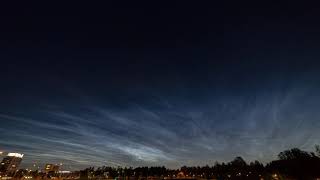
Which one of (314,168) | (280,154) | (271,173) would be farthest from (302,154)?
(271,173)

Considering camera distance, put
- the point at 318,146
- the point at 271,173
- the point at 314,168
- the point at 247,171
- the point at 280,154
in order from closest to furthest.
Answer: the point at 314,168
the point at 318,146
the point at 280,154
the point at 271,173
the point at 247,171

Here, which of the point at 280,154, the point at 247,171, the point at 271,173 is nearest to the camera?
the point at 280,154

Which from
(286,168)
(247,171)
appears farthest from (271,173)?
(286,168)

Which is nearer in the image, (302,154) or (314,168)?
(314,168)

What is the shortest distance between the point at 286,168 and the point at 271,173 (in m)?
48.9

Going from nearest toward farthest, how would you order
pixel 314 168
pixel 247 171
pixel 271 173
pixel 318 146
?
pixel 314 168
pixel 318 146
pixel 271 173
pixel 247 171

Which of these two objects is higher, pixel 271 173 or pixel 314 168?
pixel 271 173

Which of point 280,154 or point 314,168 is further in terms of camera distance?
point 280,154

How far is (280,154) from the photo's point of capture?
136 meters

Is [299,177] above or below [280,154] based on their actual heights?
below

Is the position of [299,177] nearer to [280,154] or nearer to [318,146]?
[318,146]

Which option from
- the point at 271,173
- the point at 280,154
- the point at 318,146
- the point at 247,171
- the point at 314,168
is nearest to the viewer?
the point at 314,168

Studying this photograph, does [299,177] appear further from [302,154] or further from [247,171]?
[247,171]

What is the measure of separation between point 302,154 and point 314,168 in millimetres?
13667
